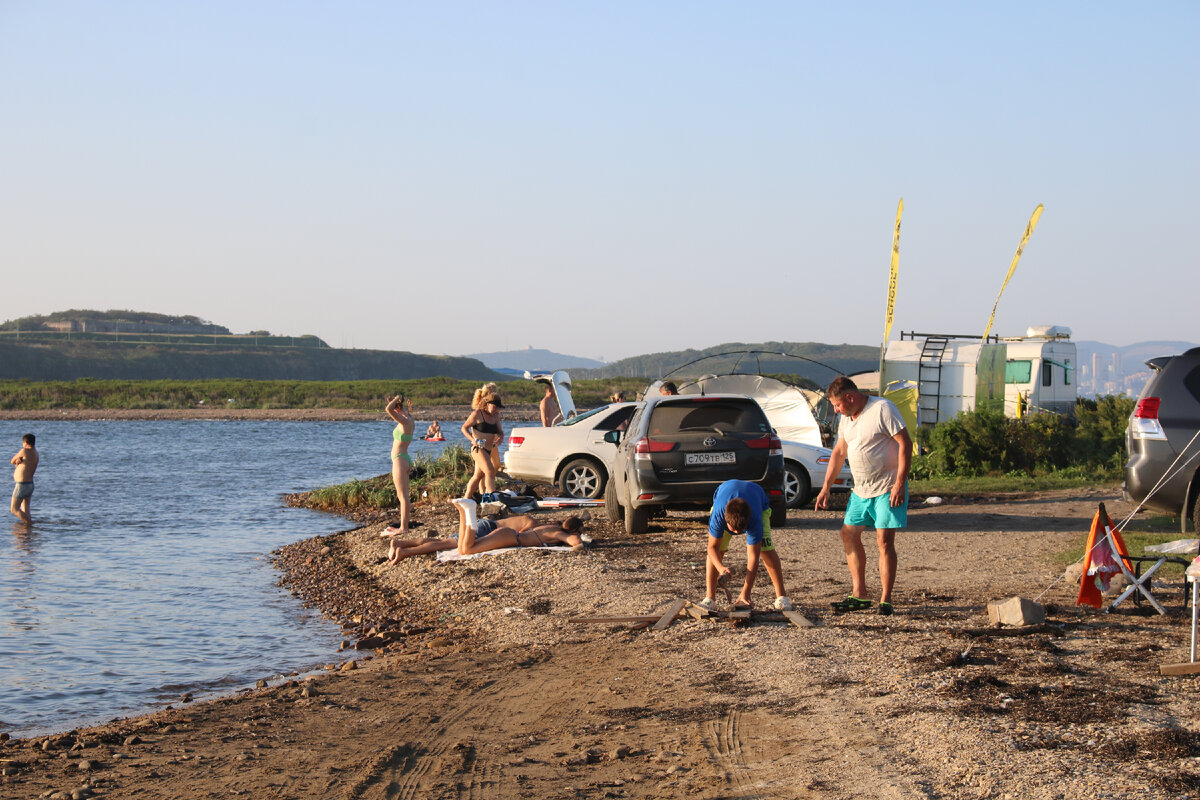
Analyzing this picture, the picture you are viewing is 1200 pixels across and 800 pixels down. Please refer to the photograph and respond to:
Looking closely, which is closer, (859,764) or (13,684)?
(859,764)

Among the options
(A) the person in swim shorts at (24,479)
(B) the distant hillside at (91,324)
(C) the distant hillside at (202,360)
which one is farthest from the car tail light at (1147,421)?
(B) the distant hillside at (91,324)

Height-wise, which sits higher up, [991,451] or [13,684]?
[991,451]

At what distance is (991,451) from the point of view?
802 inches

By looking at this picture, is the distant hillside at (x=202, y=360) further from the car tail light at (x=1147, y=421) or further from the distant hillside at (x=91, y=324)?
the car tail light at (x=1147, y=421)

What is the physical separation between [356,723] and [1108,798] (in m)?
3.94

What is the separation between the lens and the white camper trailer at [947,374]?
25.0m

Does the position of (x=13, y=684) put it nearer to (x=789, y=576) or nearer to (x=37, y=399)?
(x=789, y=576)

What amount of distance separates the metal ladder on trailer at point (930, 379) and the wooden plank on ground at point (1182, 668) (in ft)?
64.2

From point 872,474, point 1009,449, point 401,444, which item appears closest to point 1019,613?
point 872,474

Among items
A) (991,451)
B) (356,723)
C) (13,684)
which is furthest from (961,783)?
(991,451)

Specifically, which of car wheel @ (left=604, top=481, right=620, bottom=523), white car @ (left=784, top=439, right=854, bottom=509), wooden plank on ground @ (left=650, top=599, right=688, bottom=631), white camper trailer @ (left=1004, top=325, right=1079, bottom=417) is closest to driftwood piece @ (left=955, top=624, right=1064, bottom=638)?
wooden plank on ground @ (left=650, top=599, right=688, bottom=631)

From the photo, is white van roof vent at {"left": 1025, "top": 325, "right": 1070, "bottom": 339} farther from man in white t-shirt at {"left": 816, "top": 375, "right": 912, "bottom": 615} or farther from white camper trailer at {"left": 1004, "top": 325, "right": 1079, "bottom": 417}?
man in white t-shirt at {"left": 816, "top": 375, "right": 912, "bottom": 615}

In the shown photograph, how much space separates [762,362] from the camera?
76.1ft

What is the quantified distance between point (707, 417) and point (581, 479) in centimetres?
371
